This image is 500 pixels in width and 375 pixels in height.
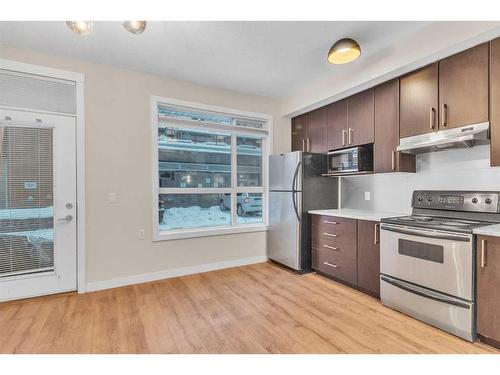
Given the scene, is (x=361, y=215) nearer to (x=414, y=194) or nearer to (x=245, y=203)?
(x=414, y=194)

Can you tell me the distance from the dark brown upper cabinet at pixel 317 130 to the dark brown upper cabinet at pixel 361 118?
0.43m

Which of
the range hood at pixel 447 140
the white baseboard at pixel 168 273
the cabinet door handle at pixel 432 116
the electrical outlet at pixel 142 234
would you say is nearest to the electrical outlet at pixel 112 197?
the electrical outlet at pixel 142 234

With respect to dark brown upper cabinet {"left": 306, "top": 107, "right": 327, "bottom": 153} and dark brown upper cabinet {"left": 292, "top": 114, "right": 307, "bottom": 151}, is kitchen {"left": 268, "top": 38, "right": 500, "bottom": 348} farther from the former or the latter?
dark brown upper cabinet {"left": 292, "top": 114, "right": 307, "bottom": 151}

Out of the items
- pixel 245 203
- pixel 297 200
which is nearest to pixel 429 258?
pixel 297 200

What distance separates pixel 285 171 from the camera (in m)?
3.63

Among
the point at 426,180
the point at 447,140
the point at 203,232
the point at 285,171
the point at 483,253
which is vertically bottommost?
the point at 203,232

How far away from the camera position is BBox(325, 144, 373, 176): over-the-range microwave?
10.1 feet

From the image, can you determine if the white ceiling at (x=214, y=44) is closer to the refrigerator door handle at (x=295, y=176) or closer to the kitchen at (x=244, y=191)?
the kitchen at (x=244, y=191)

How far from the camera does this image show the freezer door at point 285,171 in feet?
11.3

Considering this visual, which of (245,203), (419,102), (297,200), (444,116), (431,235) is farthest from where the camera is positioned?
(245,203)

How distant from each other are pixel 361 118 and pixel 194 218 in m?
2.58

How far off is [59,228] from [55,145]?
Answer: 90 centimetres

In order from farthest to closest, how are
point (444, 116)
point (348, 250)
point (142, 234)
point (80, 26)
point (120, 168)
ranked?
1. point (142, 234)
2. point (120, 168)
3. point (348, 250)
4. point (444, 116)
5. point (80, 26)
